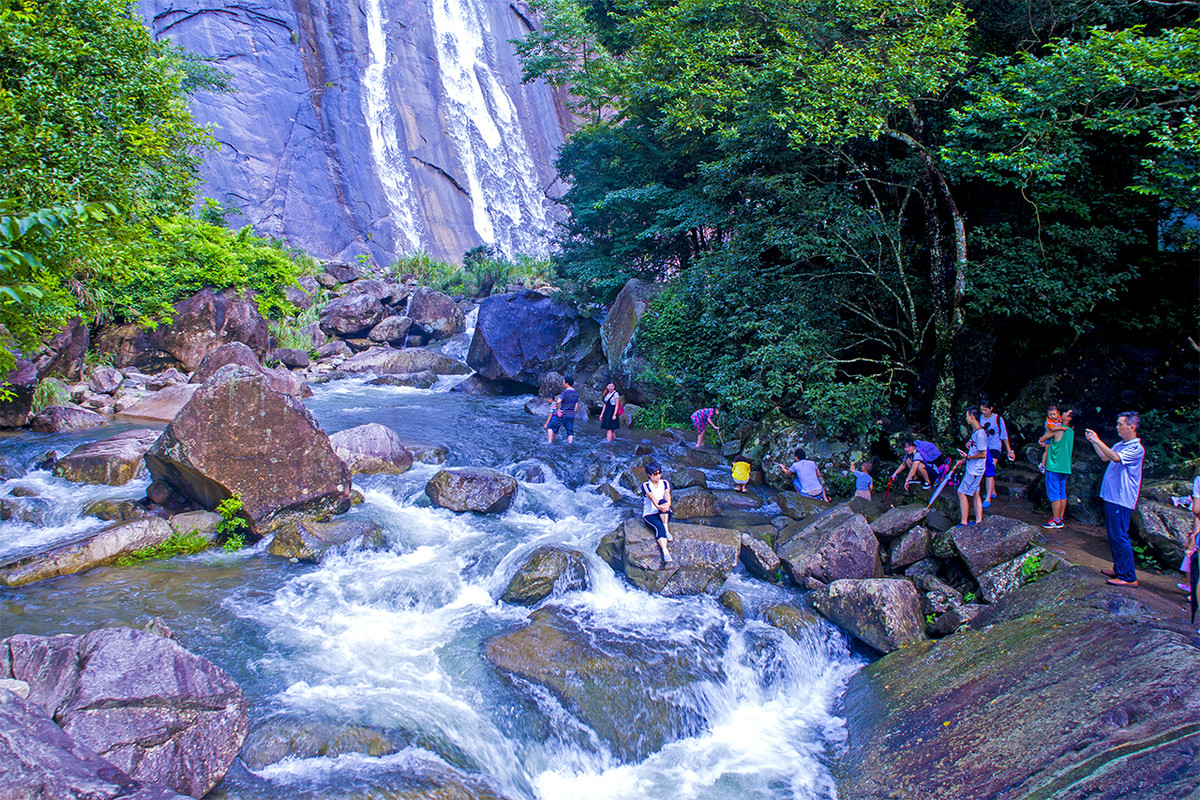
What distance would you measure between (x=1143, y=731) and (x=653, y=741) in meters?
3.70

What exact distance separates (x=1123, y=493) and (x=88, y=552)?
11.6 meters

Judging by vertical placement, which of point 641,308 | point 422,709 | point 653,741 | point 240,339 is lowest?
point 653,741

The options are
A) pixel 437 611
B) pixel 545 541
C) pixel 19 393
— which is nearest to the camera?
pixel 437 611

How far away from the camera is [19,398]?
39.6 ft

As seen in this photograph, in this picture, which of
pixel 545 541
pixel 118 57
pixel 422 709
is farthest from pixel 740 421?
pixel 118 57

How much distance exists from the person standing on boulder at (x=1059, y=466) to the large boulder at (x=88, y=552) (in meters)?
11.6

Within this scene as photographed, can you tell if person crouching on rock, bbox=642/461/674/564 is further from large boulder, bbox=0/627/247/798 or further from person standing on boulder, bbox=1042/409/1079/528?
person standing on boulder, bbox=1042/409/1079/528

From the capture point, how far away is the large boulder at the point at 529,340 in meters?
18.8

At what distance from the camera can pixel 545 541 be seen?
29.0ft

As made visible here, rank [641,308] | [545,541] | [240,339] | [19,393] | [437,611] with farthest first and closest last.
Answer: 1. [240,339]
2. [641,308]
3. [19,393]
4. [545,541]
5. [437,611]

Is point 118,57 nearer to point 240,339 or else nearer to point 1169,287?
point 240,339

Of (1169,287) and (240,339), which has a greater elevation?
(240,339)

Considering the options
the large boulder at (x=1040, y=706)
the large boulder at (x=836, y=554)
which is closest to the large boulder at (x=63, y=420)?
the large boulder at (x=836, y=554)

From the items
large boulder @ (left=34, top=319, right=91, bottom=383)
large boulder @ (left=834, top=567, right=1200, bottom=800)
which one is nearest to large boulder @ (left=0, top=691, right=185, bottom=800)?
large boulder @ (left=834, top=567, right=1200, bottom=800)
